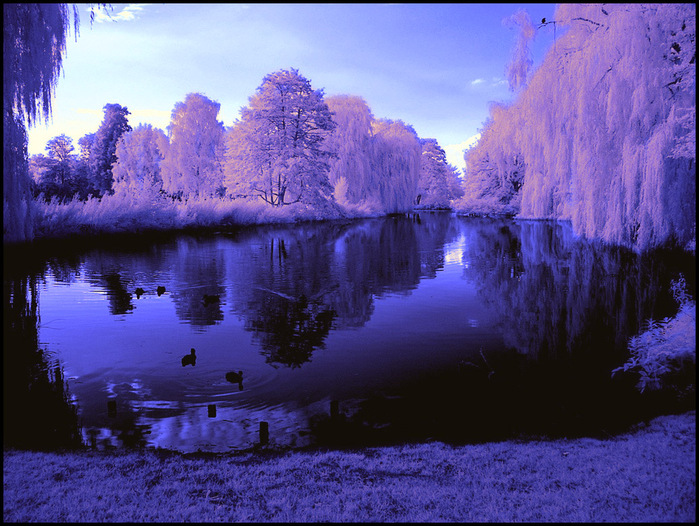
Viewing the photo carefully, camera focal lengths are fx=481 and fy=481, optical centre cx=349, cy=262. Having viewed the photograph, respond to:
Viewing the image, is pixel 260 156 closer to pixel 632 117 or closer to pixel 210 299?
pixel 210 299

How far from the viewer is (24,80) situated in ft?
25.1

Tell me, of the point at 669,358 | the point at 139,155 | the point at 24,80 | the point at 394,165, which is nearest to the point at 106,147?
the point at 139,155

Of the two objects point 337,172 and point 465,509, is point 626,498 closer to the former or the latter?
point 465,509

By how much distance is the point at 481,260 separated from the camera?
1303cm

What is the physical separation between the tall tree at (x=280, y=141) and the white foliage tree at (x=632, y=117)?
20.0 m

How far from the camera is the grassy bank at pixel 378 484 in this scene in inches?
91.0

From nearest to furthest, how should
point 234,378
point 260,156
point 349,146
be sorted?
point 234,378, point 260,156, point 349,146

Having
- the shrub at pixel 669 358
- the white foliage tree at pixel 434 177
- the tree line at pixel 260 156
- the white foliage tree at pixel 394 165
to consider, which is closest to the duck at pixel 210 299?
the shrub at pixel 669 358

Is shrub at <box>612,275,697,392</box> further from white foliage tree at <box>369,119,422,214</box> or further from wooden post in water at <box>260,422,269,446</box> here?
white foliage tree at <box>369,119,422,214</box>

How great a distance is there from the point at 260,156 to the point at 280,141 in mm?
1569

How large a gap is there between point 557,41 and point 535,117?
2.76 metres

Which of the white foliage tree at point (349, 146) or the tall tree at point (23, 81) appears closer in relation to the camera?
the tall tree at point (23, 81)

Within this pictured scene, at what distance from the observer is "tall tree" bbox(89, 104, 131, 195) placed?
4422cm

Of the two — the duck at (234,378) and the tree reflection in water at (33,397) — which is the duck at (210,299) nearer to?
the tree reflection in water at (33,397)
